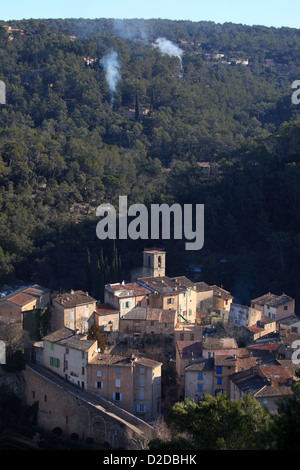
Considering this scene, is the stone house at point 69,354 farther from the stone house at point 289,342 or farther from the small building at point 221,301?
the small building at point 221,301

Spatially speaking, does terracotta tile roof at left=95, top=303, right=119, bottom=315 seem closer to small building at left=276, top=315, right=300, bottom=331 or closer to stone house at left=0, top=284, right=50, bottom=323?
stone house at left=0, top=284, right=50, bottom=323

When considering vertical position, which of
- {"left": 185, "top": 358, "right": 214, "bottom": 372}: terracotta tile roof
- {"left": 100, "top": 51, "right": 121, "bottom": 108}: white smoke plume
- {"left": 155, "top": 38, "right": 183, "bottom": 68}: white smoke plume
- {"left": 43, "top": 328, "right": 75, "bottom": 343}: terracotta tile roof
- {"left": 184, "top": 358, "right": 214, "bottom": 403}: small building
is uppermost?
{"left": 155, "top": 38, "right": 183, "bottom": 68}: white smoke plume

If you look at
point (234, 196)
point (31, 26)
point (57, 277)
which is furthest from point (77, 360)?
point (31, 26)

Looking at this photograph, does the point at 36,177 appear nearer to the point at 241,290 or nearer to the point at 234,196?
the point at 234,196

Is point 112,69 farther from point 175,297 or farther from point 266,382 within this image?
point 266,382

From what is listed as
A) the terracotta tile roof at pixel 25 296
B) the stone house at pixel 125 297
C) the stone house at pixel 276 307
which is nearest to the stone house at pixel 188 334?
the stone house at pixel 125 297

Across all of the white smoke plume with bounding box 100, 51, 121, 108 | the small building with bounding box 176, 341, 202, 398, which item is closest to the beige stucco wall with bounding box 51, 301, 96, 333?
the small building with bounding box 176, 341, 202, 398
